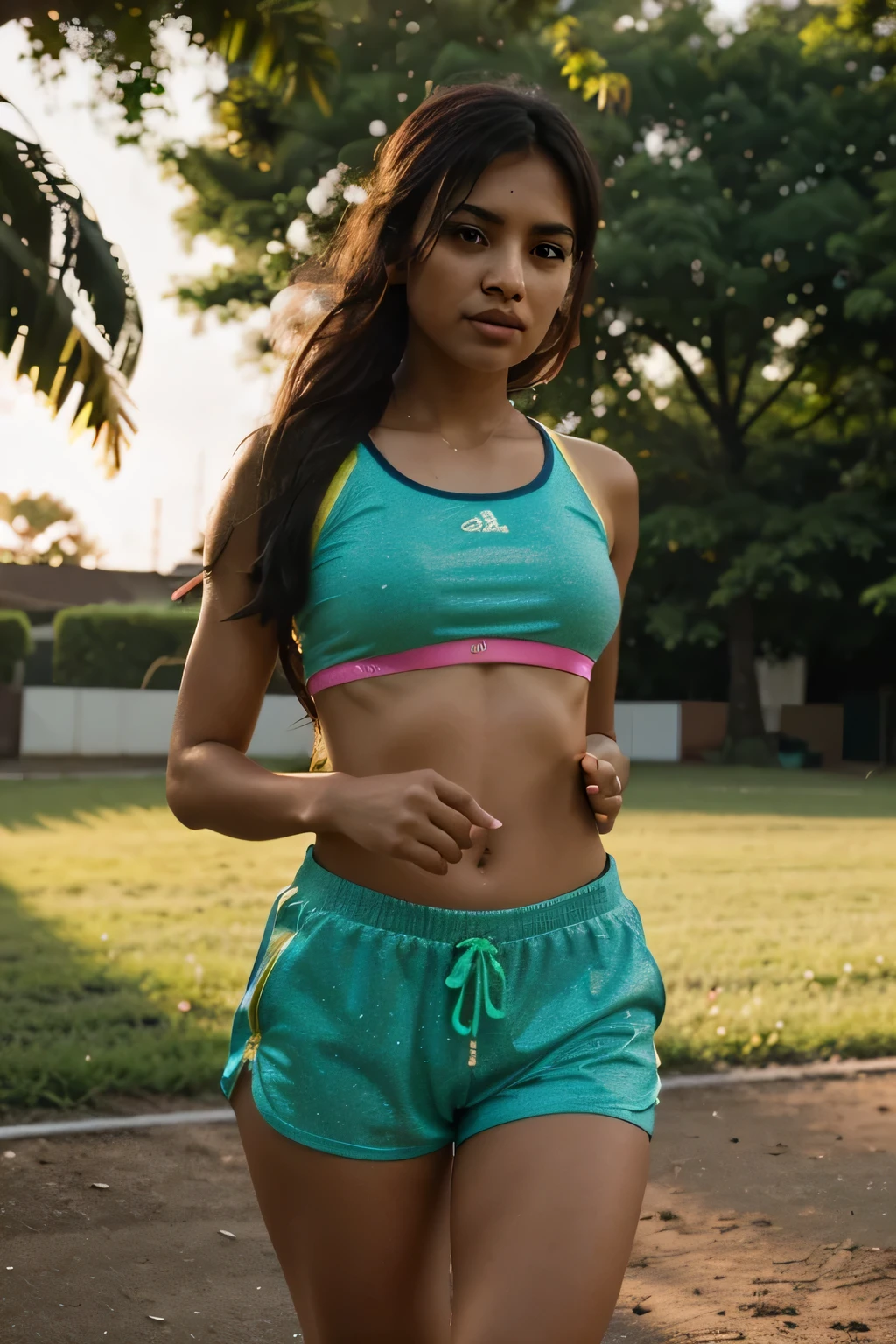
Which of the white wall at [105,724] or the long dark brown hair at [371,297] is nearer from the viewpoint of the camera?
the long dark brown hair at [371,297]

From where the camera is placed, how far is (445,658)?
84.2 inches

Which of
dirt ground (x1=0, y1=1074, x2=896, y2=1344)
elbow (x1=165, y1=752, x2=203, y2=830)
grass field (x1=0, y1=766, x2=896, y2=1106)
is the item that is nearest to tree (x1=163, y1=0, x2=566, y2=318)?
grass field (x1=0, y1=766, x2=896, y2=1106)

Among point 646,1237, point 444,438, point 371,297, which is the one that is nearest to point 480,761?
point 444,438

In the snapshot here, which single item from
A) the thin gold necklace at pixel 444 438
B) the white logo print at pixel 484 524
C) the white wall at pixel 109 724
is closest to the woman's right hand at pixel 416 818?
the white logo print at pixel 484 524

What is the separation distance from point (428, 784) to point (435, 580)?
1.09 ft

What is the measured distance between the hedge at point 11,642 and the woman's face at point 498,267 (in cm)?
2600

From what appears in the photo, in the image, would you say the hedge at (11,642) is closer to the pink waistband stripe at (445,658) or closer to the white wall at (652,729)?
the white wall at (652,729)

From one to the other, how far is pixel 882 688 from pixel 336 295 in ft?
115

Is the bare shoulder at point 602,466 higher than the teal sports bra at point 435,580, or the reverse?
the bare shoulder at point 602,466

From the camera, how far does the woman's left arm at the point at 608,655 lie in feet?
7.28

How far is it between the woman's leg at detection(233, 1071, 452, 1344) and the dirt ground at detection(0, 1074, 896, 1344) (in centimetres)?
188

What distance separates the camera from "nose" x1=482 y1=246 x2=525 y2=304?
2178 mm

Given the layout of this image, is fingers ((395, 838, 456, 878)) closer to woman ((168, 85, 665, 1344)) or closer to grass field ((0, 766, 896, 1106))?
woman ((168, 85, 665, 1344))

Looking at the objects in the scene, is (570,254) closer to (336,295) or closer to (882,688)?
(336,295)
